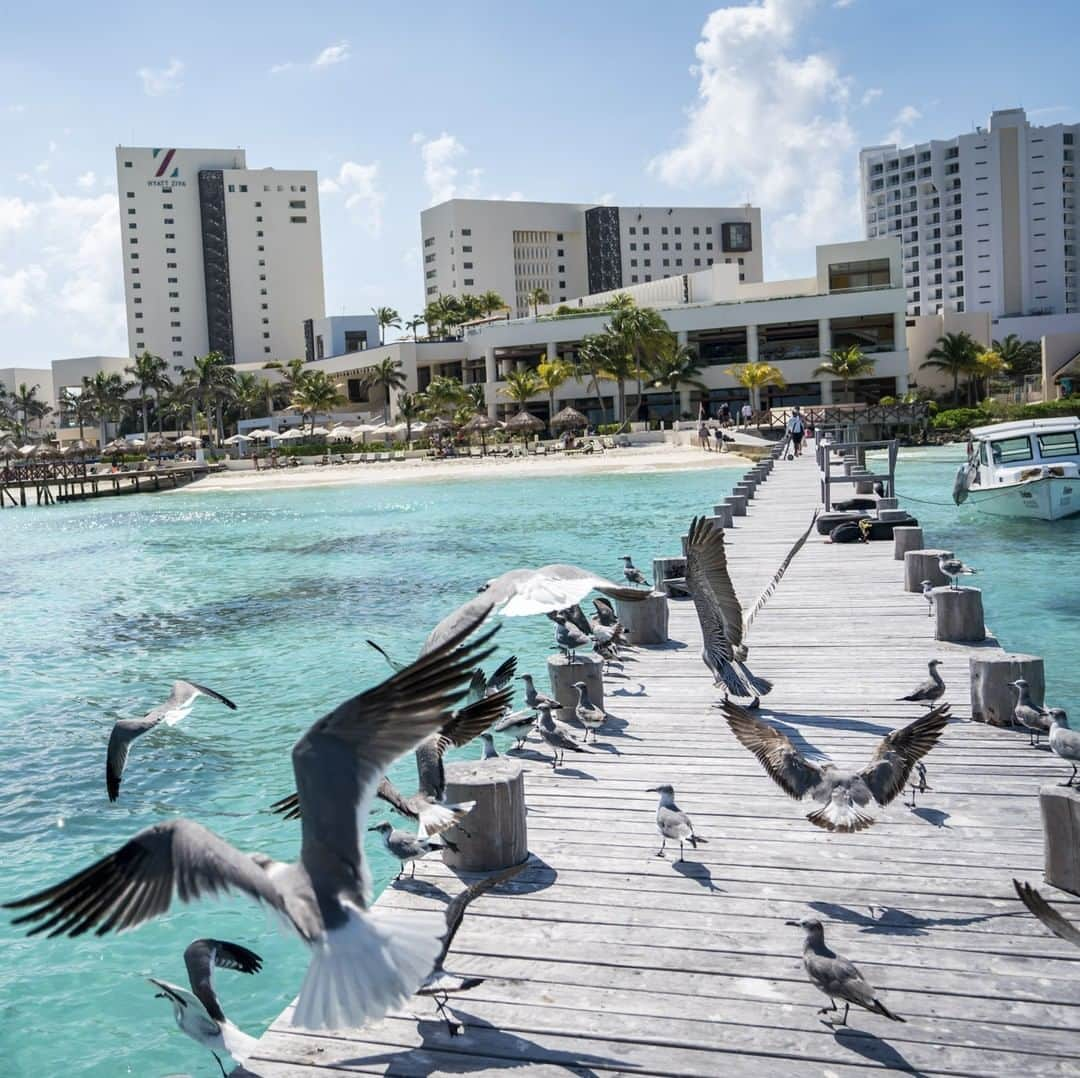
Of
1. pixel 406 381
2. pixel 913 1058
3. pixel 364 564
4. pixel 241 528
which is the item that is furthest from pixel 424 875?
pixel 406 381

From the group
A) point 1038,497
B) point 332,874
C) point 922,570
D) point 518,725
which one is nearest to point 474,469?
point 1038,497

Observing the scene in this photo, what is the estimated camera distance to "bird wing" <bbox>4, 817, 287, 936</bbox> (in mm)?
4184

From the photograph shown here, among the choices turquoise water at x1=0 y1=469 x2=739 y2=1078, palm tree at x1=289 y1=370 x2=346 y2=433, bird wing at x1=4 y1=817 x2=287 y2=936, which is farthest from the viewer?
palm tree at x1=289 y1=370 x2=346 y2=433

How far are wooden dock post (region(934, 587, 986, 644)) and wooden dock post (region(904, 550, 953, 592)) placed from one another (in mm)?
2119

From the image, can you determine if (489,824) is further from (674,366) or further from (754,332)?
(754,332)

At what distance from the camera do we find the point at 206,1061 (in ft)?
23.0

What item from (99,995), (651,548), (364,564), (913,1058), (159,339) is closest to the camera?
(913,1058)

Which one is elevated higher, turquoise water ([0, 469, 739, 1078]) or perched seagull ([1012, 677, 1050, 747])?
perched seagull ([1012, 677, 1050, 747])

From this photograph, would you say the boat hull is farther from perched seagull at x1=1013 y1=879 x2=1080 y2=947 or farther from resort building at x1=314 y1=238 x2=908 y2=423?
resort building at x1=314 y1=238 x2=908 y2=423

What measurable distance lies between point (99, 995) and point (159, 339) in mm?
161697

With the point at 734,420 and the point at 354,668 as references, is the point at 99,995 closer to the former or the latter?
the point at 354,668

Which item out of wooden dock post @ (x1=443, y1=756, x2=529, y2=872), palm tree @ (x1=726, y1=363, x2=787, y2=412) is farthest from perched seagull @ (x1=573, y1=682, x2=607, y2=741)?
palm tree @ (x1=726, y1=363, x2=787, y2=412)

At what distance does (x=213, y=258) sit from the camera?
161 m

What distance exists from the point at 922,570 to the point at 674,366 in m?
73.5
